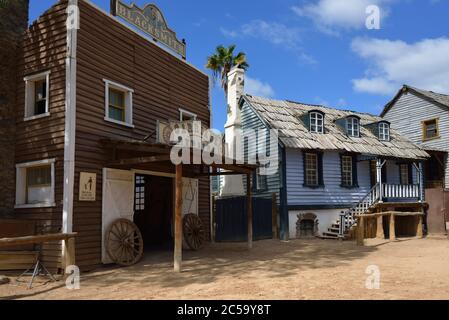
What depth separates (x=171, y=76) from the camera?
51.3ft

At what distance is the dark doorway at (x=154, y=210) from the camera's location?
53.2ft

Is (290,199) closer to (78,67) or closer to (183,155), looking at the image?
(183,155)

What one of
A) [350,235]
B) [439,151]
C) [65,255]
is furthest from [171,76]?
[439,151]

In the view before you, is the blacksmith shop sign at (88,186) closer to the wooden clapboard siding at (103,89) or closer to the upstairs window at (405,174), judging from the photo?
the wooden clapboard siding at (103,89)

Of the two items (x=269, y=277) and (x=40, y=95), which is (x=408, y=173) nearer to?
(x=269, y=277)

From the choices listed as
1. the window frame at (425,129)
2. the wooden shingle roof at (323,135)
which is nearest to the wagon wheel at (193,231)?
→ the wooden shingle roof at (323,135)

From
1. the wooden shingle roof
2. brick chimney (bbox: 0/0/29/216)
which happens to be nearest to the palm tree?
the wooden shingle roof

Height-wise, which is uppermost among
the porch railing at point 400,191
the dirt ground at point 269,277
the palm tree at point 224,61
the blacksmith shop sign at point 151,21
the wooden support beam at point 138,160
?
the palm tree at point 224,61

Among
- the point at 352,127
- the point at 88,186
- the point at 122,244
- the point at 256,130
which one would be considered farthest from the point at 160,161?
the point at 352,127

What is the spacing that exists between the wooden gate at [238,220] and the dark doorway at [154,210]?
2877mm

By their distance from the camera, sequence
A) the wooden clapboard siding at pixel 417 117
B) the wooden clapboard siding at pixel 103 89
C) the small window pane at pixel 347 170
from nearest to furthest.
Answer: the wooden clapboard siding at pixel 103 89 → the small window pane at pixel 347 170 → the wooden clapboard siding at pixel 417 117

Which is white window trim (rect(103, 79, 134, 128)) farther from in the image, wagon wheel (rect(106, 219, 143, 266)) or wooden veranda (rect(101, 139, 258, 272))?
wagon wheel (rect(106, 219, 143, 266))

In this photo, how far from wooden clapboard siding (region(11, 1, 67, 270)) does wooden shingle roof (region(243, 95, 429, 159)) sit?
10.2m

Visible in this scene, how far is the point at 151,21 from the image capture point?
14859 millimetres
